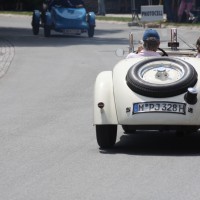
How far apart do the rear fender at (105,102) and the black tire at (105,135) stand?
0.10 meters

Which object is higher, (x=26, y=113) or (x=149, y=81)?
(x=149, y=81)

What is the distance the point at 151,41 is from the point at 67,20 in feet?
71.9

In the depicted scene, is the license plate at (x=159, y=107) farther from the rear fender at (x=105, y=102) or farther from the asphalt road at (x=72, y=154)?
the asphalt road at (x=72, y=154)

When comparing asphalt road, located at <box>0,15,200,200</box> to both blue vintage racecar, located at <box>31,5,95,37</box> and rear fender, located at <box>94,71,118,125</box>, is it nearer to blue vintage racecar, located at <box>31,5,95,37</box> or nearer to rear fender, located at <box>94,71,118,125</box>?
rear fender, located at <box>94,71,118,125</box>

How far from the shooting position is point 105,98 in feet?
34.1

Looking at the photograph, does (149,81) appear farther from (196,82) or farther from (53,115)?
(53,115)

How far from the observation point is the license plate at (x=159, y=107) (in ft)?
32.5

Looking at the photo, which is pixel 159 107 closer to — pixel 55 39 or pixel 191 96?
pixel 191 96

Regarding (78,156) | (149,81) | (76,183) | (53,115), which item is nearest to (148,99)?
(149,81)

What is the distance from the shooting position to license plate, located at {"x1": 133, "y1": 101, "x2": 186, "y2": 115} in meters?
9.91

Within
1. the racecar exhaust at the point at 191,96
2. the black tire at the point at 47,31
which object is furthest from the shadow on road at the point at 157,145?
the black tire at the point at 47,31

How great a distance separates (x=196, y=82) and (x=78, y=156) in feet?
4.75

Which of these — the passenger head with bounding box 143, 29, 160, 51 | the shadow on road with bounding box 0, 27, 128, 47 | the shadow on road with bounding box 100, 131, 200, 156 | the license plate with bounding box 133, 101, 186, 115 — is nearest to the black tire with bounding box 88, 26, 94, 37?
the shadow on road with bounding box 0, 27, 128, 47

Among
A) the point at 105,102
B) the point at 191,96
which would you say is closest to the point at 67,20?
the point at 105,102
